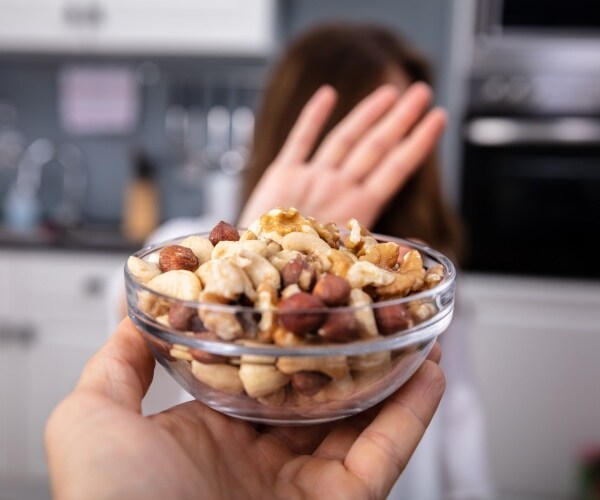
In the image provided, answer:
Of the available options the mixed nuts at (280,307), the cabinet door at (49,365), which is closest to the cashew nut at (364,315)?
the mixed nuts at (280,307)

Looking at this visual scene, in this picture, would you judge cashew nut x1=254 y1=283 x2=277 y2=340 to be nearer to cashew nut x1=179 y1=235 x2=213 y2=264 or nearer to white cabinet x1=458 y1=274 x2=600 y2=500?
cashew nut x1=179 y1=235 x2=213 y2=264

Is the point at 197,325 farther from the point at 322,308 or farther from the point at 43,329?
the point at 43,329

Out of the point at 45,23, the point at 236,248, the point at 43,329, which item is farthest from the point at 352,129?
the point at 45,23

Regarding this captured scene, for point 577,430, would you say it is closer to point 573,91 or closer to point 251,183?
point 573,91

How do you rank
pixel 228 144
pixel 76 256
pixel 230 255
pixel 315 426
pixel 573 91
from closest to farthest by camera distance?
pixel 230 255 < pixel 315 426 < pixel 573 91 < pixel 76 256 < pixel 228 144

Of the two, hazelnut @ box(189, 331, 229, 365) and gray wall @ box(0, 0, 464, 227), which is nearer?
hazelnut @ box(189, 331, 229, 365)

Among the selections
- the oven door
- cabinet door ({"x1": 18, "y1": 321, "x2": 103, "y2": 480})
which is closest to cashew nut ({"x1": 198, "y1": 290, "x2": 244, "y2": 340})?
the oven door

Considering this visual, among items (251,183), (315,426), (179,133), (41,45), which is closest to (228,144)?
A: (179,133)

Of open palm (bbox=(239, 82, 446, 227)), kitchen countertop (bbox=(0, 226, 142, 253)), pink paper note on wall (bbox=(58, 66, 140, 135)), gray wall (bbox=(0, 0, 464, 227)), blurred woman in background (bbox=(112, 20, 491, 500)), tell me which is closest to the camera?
open palm (bbox=(239, 82, 446, 227))
